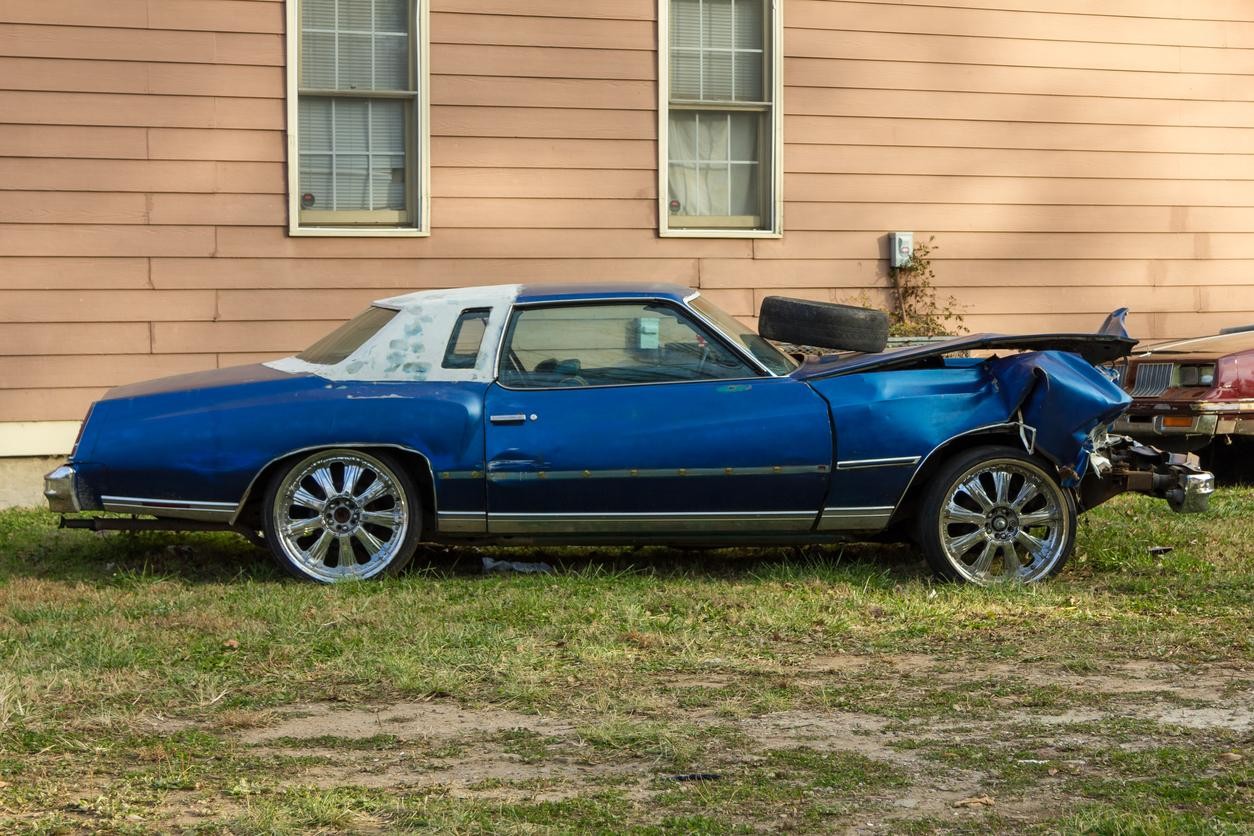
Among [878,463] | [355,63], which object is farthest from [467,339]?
[355,63]

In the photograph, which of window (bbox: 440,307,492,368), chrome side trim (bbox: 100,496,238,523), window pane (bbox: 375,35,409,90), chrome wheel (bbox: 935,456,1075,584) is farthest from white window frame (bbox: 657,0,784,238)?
chrome side trim (bbox: 100,496,238,523)

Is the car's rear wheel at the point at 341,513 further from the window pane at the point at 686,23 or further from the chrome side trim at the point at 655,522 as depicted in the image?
the window pane at the point at 686,23

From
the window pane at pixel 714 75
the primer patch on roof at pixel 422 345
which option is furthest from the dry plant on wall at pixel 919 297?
the primer patch on roof at pixel 422 345

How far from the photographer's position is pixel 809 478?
23.4 ft

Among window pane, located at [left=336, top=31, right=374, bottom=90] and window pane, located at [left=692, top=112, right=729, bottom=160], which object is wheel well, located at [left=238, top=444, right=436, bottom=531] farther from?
window pane, located at [left=692, top=112, right=729, bottom=160]

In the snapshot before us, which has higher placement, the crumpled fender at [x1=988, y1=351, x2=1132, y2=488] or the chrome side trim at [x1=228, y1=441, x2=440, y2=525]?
the crumpled fender at [x1=988, y1=351, x2=1132, y2=488]

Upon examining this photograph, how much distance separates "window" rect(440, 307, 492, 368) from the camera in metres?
7.37

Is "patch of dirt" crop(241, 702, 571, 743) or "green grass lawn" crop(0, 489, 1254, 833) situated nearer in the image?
"green grass lawn" crop(0, 489, 1254, 833)

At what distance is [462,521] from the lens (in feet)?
23.6

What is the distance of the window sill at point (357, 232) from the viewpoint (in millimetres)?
10195

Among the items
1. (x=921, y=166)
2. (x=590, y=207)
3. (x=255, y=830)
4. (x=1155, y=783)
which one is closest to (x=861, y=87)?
(x=921, y=166)

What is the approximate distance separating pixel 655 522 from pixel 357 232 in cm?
396

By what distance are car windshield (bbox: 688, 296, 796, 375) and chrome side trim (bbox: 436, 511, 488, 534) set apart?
4.53 feet

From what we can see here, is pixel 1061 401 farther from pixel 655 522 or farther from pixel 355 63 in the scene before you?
pixel 355 63
